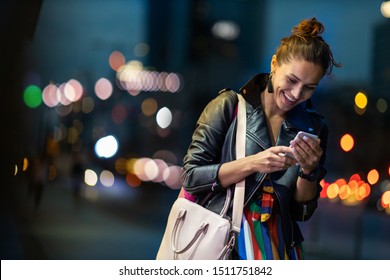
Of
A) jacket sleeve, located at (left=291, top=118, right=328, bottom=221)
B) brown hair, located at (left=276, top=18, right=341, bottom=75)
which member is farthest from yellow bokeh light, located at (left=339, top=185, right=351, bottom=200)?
brown hair, located at (left=276, top=18, right=341, bottom=75)

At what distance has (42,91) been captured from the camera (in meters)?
3.92

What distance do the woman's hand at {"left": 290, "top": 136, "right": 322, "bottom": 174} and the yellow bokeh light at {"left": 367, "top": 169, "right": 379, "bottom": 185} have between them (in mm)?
2767

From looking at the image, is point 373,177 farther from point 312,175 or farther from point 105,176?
point 312,175

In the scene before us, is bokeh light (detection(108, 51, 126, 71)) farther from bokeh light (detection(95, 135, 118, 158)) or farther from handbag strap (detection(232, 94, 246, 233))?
handbag strap (detection(232, 94, 246, 233))

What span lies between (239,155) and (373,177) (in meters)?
3.10

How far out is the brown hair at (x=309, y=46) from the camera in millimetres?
2309

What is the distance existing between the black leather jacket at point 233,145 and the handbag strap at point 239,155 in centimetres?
2

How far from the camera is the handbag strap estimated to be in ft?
7.66

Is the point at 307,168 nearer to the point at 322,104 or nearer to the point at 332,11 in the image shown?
the point at 332,11

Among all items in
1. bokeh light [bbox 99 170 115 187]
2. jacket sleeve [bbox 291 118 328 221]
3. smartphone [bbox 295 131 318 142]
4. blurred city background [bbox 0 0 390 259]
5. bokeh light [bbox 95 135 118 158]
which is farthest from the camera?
bokeh light [bbox 99 170 115 187]

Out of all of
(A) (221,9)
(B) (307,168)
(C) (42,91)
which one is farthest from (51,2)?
(B) (307,168)

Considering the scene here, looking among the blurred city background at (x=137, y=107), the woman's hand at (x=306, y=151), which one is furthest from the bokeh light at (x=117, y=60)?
the woman's hand at (x=306, y=151)

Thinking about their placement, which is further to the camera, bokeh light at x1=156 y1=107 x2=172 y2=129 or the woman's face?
bokeh light at x1=156 y1=107 x2=172 y2=129

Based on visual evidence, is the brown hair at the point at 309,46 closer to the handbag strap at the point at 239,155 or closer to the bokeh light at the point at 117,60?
the handbag strap at the point at 239,155
